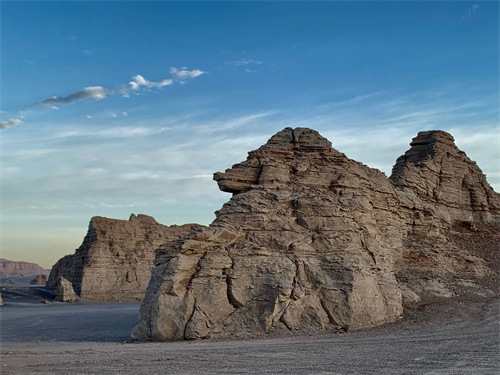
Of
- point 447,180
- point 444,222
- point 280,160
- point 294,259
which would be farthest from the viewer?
point 447,180

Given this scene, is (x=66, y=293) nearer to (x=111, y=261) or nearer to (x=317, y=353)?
(x=111, y=261)

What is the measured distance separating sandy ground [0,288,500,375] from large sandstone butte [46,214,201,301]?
26.0 m

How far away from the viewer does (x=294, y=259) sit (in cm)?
1722

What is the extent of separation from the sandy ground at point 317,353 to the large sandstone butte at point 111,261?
2601 cm

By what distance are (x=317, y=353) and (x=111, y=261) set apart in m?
38.5

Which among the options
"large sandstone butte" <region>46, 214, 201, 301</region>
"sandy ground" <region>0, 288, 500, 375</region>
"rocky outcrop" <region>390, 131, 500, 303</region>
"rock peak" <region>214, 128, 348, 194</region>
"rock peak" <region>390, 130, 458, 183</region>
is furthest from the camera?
"large sandstone butte" <region>46, 214, 201, 301</region>

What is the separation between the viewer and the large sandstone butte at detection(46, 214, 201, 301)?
150 ft

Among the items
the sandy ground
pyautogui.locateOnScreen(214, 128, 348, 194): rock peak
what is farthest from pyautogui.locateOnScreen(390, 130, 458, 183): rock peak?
the sandy ground

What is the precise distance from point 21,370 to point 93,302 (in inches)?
1342

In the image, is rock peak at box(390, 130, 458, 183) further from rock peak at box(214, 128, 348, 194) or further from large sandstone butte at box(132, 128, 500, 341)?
rock peak at box(214, 128, 348, 194)

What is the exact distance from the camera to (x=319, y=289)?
16.8 m

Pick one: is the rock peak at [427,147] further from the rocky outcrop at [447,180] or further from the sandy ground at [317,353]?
the sandy ground at [317,353]

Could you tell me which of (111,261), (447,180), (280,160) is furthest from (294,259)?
(111,261)

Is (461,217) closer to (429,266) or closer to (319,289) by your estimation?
(429,266)
